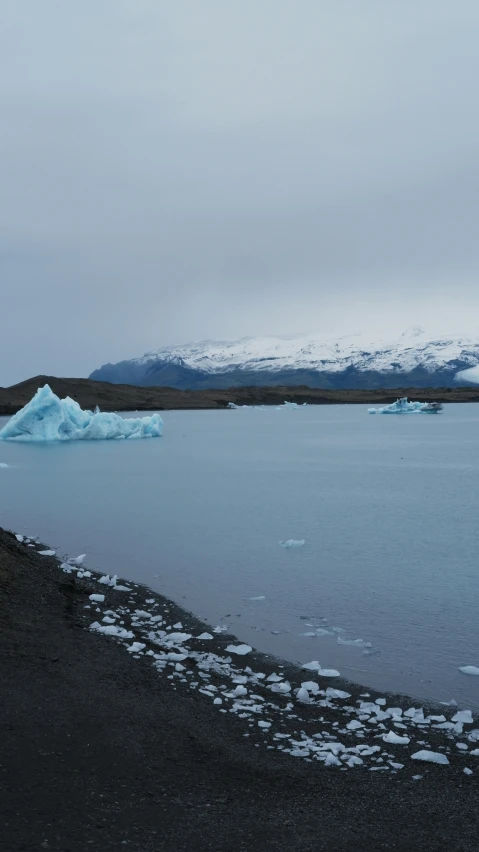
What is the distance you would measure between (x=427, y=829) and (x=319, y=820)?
0.67 m

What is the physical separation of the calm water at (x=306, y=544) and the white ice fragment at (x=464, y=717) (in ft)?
1.02

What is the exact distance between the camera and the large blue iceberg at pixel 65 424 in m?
44.1

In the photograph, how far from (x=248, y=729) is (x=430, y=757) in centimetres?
145

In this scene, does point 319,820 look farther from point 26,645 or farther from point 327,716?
point 26,645

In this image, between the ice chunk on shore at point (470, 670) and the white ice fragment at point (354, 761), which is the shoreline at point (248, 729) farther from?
the ice chunk on shore at point (470, 670)

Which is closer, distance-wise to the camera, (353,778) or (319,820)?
(319,820)

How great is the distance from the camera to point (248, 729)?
586cm

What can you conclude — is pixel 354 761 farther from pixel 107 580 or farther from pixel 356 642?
pixel 107 580

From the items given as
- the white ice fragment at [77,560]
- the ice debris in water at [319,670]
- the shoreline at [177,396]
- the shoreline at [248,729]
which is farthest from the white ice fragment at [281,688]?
the shoreline at [177,396]

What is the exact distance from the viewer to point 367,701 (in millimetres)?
6648

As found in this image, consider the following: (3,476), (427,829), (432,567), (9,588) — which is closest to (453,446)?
(3,476)

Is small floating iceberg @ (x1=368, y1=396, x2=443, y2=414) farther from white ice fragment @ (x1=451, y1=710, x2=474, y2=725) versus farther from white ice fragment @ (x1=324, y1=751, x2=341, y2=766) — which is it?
white ice fragment @ (x1=324, y1=751, x2=341, y2=766)

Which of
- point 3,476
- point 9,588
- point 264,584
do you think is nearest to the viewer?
point 9,588

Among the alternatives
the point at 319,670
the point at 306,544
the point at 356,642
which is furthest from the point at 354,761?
the point at 306,544
